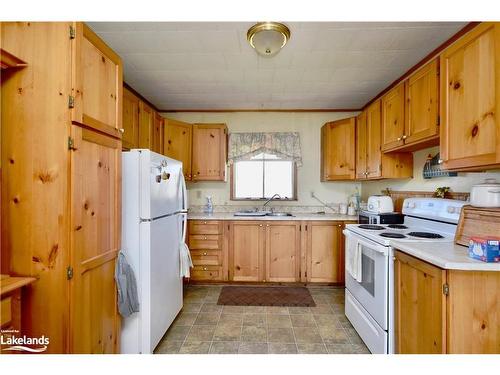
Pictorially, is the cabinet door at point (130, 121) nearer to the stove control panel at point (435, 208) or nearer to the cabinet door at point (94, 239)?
the cabinet door at point (94, 239)

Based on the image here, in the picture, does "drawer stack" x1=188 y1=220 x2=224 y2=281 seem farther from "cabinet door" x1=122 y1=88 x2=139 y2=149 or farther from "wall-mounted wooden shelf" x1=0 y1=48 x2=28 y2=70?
"wall-mounted wooden shelf" x1=0 y1=48 x2=28 y2=70

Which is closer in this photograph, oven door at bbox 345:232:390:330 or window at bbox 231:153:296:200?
oven door at bbox 345:232:390:330

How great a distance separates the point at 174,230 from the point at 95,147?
1071 millimetres

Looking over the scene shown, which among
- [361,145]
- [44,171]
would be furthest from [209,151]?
[44,171]

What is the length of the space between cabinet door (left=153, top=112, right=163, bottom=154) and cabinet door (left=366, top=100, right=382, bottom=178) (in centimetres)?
257

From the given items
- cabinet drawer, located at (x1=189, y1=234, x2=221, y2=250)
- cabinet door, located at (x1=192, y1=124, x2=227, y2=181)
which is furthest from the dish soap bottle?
cabinet drawer, located at (x1=189, y1=234, x2=221, y2=250)

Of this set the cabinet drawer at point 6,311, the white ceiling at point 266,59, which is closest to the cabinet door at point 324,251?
the white ceiling at point 266,59

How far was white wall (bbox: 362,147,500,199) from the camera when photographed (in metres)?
1.78

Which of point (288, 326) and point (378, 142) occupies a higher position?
point (378, 142)

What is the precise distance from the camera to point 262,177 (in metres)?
3.64

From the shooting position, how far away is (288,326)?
2180mm

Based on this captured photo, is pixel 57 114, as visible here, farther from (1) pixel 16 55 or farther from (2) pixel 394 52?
(2) pixel 394 52

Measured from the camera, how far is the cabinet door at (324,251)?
301cm

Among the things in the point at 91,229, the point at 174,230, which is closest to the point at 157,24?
the point at 91,229
